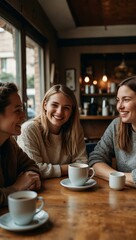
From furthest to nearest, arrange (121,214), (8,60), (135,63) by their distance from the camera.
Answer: (135,63) < (8,60) < (121,214)

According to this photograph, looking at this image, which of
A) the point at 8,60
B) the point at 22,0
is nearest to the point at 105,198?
the point at 8,60

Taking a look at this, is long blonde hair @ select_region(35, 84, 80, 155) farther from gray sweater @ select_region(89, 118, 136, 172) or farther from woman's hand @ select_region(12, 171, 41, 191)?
woman's hand @ select_region(12, 171, 41, 191)

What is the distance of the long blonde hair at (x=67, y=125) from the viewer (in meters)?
1.85

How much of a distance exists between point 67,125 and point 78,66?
3673mm

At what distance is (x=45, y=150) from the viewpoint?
1805 mm

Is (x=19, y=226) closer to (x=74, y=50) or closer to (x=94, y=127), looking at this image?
(x=94, y=127)

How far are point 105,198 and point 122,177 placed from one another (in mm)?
182

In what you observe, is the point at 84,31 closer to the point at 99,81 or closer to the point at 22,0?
the point at 99,81

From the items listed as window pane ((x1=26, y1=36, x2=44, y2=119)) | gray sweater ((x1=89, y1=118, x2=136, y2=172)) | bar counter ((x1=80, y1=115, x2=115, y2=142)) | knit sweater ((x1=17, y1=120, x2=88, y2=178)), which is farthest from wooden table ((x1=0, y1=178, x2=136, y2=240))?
bar counter ((x1=80, y1=115, x2=115, y2=142))

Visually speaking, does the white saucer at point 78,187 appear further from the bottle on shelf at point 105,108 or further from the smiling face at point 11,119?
the bottle on shelf at point 105,108

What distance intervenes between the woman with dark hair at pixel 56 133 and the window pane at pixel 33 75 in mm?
1851

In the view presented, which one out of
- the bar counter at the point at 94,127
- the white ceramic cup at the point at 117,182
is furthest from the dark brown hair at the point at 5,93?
the bar counter at the point at 94,127

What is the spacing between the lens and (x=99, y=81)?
19.1 ft

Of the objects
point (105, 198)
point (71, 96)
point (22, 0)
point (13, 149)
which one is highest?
point (22, 0)
